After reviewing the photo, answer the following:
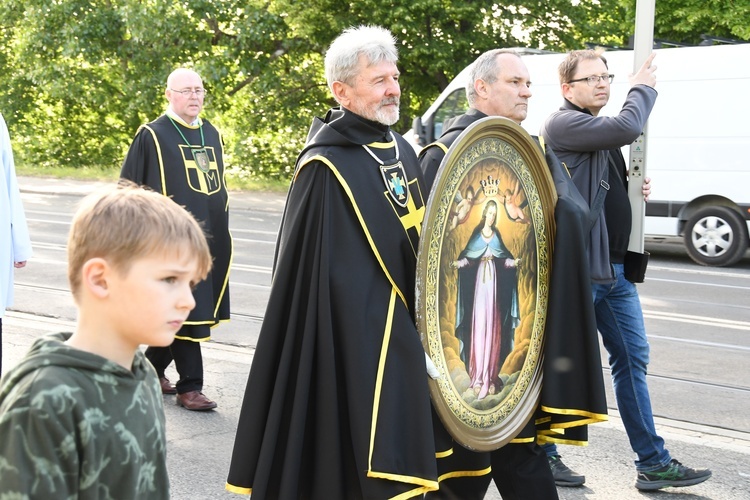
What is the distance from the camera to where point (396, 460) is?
3344mm

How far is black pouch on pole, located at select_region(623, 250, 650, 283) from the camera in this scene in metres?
4.74

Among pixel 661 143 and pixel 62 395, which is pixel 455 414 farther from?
pixel 661 143

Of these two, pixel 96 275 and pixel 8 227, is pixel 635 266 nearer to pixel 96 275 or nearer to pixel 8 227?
pixel 8 227

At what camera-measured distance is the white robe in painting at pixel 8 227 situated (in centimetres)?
518

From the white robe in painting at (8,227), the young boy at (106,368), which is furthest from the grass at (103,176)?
the young boy at (106,368)

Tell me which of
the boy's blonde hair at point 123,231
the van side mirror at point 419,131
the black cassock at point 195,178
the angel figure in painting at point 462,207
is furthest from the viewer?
the van side mirror at point 419,131

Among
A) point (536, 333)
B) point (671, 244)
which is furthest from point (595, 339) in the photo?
point (671, 244)

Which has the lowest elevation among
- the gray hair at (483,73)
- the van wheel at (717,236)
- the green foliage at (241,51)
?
the van wheel at (717,236)

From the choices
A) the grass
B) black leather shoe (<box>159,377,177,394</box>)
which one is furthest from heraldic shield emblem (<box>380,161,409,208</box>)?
the grass

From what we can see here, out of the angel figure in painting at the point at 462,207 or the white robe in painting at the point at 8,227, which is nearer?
the angel figure in painting at the point at 462,207

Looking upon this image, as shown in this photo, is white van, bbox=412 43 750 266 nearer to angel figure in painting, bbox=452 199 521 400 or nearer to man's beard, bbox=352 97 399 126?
angel figure in painting, bbox=452 199 521 400

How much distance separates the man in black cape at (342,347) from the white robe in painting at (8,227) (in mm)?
2139

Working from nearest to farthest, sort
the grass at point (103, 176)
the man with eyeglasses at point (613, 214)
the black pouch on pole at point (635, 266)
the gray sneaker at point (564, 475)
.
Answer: the man with eyeglasses at point (613, 214)
the black pouch on pole at point (635, 266)
the gray sneaker at point (564, 475)
the grass at point (103, 176)

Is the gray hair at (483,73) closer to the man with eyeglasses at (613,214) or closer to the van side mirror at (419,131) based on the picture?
the man with eyeglasses at (613,214)
